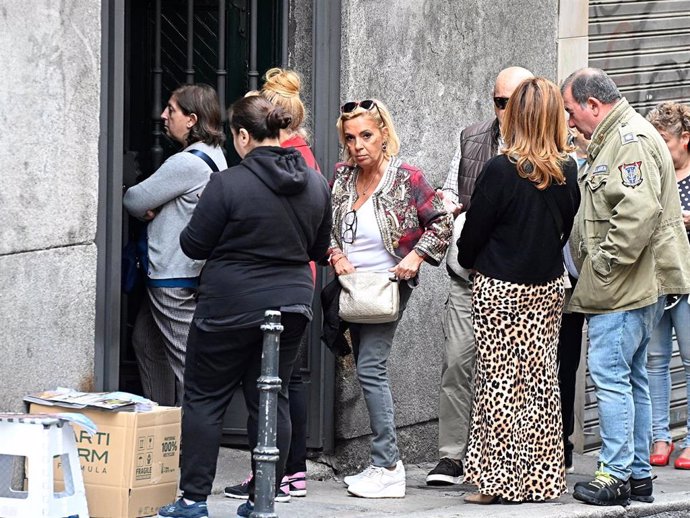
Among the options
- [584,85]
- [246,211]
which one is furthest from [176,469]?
[584,85]

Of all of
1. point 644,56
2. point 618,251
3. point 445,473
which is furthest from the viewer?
point 644,56

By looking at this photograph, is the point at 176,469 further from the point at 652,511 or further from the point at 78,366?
the point at 652,511

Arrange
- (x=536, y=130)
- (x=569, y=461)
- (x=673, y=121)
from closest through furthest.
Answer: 1. (x=536, y=130)
2. (x=569, y=461)
3. (x=673, y=121)

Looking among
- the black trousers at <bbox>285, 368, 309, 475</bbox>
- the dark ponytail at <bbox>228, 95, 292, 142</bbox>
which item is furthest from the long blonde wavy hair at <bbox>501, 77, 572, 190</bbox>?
the black trousers at <bbox>285, 368, 309, 475</bbox>

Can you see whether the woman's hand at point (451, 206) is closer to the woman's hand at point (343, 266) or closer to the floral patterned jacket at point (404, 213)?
the floral patterned jacket at point (404, 213)

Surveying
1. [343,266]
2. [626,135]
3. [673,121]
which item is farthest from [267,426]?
[673,121]

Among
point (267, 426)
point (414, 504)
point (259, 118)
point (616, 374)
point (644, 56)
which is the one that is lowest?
point (414, 504)

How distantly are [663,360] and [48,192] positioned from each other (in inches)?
→ 153

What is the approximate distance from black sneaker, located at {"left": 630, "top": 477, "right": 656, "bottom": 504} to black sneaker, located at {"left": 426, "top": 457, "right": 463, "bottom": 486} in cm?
90

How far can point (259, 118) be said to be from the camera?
19.9ft

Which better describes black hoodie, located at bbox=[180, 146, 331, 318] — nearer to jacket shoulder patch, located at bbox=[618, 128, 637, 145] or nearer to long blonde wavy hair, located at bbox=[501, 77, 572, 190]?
long blonde wavy hair, located at bbox=[501, 77, 572, 190]

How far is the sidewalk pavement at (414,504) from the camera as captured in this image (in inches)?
259

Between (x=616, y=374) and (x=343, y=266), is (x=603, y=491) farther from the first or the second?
(x=343, y=266)

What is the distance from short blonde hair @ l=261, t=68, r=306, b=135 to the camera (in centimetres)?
684
